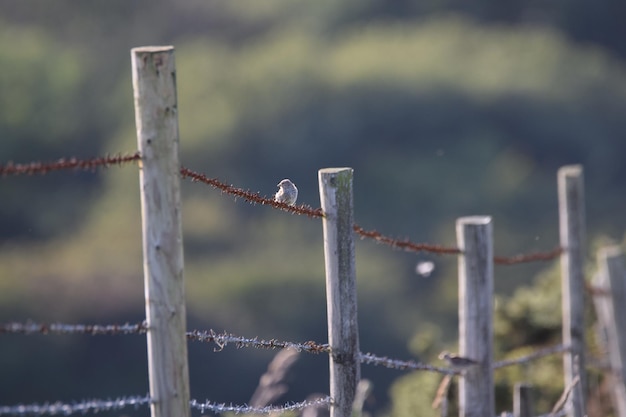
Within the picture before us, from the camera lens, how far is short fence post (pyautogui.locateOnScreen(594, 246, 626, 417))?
6.17m

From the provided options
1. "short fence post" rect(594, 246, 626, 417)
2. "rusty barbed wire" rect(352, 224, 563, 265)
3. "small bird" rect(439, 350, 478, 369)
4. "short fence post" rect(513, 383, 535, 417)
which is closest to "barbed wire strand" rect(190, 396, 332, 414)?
"rusty barbed wire" rect(352, 224, 563, 265)

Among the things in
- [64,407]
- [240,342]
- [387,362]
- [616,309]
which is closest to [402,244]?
[387,362]

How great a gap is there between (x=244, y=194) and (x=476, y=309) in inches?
58.9

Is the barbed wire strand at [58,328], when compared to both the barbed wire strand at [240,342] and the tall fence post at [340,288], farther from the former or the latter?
the tall fence post at [340,288]

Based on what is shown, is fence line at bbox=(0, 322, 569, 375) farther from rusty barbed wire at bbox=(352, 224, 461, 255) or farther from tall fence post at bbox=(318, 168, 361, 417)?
rusty barbed wire at bbox=(352, 224, 461, 255)

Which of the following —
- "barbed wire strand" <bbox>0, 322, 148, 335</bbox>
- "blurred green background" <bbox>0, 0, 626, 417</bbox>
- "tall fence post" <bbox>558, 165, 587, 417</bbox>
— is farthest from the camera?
"blurred green background" <bbox>0, 0, 626, 417</bbox>

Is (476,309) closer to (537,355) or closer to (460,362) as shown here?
(460,362)

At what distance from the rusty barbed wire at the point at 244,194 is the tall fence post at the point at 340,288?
64 mm

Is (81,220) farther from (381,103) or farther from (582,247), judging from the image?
(582,247)

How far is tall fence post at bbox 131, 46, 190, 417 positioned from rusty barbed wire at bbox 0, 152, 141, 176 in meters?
0.06

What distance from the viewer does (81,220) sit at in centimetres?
1755

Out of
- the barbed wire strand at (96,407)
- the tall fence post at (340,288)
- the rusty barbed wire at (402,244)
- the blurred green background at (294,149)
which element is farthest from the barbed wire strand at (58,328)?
the blurred green background at (294,149)

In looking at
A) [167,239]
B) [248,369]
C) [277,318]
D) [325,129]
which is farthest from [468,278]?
[325,129]

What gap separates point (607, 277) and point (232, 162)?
12109mm
